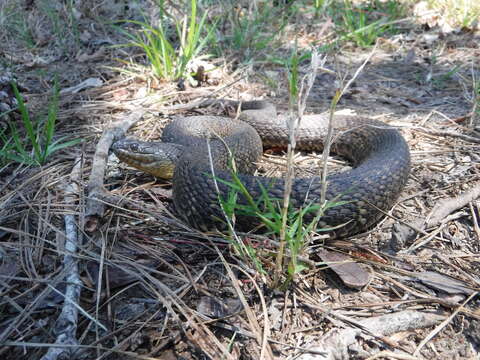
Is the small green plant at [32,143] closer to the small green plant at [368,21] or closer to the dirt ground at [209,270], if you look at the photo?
the dirt ground at [209,270]

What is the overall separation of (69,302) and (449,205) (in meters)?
2.70

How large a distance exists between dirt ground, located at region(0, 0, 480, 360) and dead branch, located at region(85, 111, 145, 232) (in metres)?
0.04

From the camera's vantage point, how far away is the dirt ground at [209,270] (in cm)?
200

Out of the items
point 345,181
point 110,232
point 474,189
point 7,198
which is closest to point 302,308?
point 345,181

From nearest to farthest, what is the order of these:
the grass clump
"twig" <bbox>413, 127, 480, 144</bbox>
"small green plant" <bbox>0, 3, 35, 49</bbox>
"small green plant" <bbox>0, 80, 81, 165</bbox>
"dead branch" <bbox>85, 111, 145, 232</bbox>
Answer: "dead branch" <bbox>85, 111, 145, 232</bbox> < "small green plant" <bbox>0, 80, 81, 165</bbox> < "twig" <bbox>413, 127, 480, 144</bbox> < "small green plant" <bbox>0, 3, 35, 49</bbox> < the grass clump

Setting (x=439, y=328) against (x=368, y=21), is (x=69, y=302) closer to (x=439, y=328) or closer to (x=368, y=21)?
(x=439, y=328)

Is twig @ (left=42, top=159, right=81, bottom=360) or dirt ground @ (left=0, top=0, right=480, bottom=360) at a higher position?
twig @ (left=42, top=159, right=81, bottom=360)

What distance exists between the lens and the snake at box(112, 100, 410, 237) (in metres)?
2.81

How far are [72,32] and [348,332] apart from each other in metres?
6.29

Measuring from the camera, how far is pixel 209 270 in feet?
7.95

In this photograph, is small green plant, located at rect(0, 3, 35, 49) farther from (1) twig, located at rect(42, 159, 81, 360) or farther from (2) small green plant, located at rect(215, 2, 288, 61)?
(1) twig, located at rect(42, 159, 81, 360)

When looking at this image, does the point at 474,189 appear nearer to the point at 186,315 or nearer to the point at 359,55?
the point at 186,315

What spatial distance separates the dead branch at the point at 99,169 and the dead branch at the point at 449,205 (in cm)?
238

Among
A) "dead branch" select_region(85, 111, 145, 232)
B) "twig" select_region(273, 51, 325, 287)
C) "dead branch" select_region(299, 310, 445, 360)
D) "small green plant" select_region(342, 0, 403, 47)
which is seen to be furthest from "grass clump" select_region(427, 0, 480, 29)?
"dead branch" select_region(299, 310, 445, 360)
